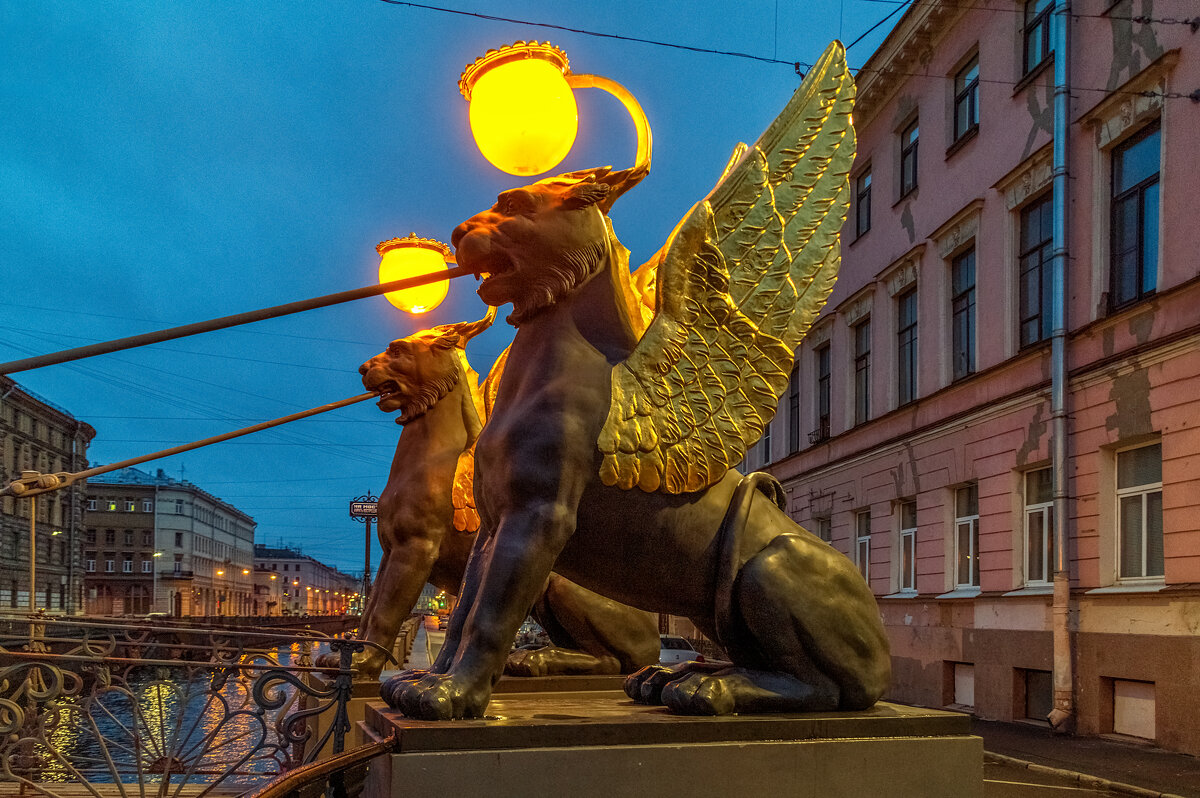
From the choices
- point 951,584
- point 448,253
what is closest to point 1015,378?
point 951,584

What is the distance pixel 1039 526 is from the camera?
13219mm

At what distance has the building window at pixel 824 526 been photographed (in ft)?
67.1

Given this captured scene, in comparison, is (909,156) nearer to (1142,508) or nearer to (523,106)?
(1142,508)

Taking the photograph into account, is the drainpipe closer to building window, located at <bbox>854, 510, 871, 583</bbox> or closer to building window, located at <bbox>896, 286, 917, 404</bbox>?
building window, located at <bbox>896, 286, 917, 404</bbox>

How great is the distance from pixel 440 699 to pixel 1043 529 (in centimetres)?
1235

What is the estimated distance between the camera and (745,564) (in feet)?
9.00

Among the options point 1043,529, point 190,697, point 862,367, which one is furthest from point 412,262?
point 862,367

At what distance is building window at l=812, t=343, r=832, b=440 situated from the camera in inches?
832

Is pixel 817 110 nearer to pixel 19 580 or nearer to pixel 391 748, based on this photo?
pixel 391 748

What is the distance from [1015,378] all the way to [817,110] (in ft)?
39.2

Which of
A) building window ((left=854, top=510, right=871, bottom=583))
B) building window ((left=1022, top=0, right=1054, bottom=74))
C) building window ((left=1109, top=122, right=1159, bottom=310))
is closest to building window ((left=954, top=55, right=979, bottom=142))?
building window ((left=1022, top=0, right=1054, bottom=74))

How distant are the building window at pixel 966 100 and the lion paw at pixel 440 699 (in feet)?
48.7

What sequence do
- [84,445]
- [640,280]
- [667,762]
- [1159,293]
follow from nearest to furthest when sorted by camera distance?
[667,762], [640,280], [1159,293], [84,445]

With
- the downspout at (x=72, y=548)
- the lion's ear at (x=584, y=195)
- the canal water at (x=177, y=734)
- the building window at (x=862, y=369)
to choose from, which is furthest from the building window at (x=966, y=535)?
the downspout at (x=72, y=548)
